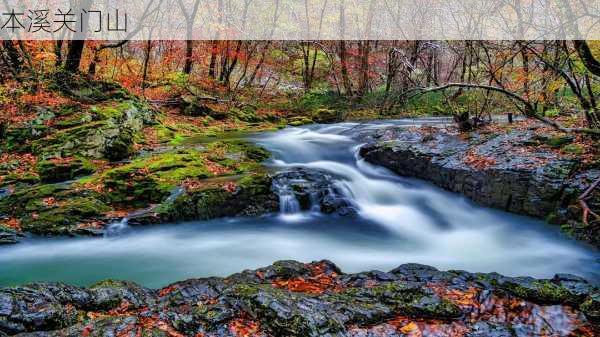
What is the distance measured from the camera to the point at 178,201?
7.10 metres

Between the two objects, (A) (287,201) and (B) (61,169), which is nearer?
(A) (287,201)

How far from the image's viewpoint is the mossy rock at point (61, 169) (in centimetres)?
788

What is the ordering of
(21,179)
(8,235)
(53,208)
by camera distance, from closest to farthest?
(8,235), (53,208), (21,179)

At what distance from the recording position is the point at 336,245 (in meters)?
6.47

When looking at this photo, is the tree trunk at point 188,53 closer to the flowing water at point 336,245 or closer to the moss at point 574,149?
the flowing water at point 336,245

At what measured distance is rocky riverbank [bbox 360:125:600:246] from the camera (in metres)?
6.53

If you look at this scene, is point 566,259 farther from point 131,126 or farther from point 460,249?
point 131,126

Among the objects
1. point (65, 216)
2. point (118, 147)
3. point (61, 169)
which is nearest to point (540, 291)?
point (65, 216)

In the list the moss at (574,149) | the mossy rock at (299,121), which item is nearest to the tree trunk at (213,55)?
the mossy rock at (299,121)

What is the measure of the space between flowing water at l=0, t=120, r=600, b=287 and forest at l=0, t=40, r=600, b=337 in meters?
0.03

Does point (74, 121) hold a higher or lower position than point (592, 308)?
higher

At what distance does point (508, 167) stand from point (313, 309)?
18.0 feet

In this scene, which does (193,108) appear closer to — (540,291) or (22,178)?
(22,178)

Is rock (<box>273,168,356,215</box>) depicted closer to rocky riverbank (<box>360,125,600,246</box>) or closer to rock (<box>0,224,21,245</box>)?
rocky riverbank (<box>360,125,600,246</box>)
